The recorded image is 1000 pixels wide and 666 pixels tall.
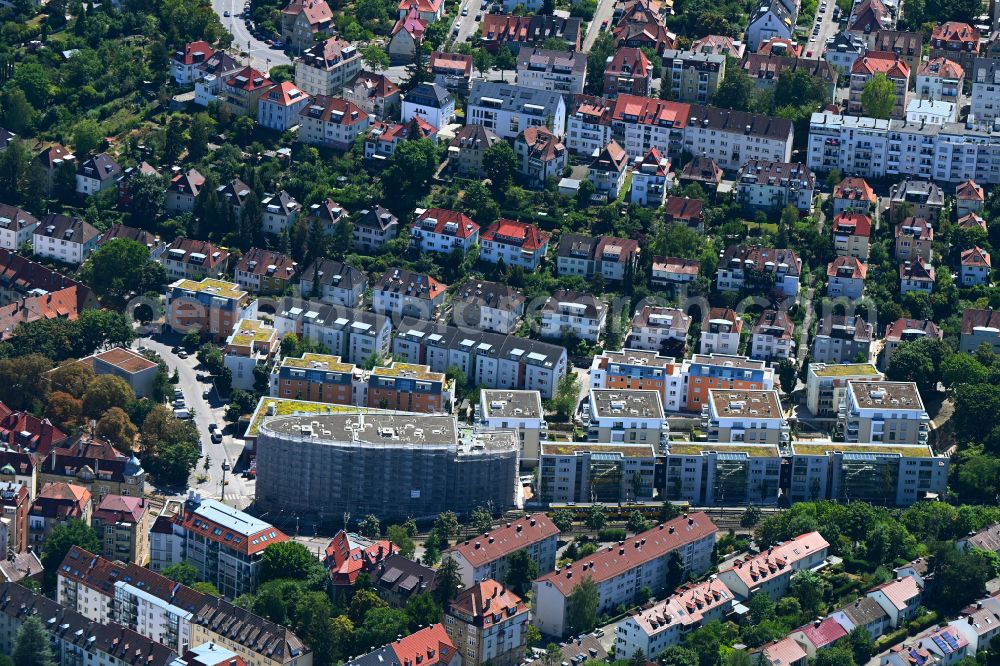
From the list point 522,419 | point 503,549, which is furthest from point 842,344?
point 503,549

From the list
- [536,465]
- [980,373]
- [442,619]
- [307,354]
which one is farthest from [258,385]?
[980,373]

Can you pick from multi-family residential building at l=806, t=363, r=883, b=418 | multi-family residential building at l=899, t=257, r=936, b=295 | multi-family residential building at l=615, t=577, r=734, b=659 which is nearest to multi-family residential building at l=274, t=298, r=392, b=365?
multi-family residential building at l=806, t=363, r=883, b=418

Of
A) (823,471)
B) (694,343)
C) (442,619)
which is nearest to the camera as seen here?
(442,619)

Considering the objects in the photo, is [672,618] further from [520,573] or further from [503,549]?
[503,549]

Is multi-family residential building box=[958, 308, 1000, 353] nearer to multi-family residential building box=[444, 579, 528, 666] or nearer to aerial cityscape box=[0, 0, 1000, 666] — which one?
aerial cityscape box=[0, 0, 1000, 666]

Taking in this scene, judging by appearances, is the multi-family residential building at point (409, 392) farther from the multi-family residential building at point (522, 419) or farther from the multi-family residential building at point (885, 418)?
the multi-family residential building at point (885, 418)

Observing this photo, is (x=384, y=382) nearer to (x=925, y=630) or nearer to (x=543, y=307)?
(x=543, y=307)

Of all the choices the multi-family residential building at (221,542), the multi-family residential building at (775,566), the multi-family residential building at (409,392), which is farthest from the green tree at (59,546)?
the multi-family residential building at (775,566)
